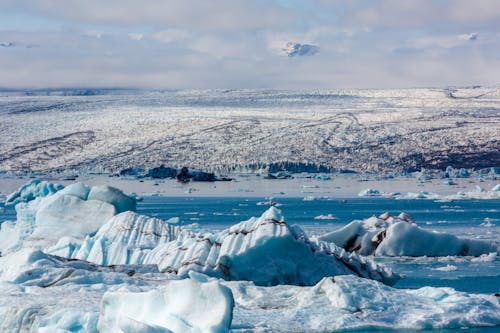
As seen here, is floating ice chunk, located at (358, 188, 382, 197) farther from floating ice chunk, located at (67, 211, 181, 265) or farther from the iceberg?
floating ice chunk, located at (67, 211, 181, 265)

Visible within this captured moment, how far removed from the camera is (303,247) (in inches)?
364

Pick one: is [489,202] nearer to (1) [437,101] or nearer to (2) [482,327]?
(2) [482,327]

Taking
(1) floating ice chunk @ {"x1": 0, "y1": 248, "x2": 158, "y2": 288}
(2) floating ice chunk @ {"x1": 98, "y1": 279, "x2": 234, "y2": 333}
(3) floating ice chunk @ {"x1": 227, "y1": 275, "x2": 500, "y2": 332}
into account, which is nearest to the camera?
(2) floating ice chunk @ {"x1": 98, "y1": 279, "x2": 234, "y2": 333}

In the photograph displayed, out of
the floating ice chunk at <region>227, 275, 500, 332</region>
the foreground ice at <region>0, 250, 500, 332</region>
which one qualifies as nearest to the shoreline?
the foreground ice at <region>0, 250, 500, 332</region>

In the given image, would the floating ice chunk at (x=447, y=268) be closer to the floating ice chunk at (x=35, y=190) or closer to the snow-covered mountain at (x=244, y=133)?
the floating ice chunk at (x=35, y=190)

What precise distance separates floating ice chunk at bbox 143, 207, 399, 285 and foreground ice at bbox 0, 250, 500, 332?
2.09ft

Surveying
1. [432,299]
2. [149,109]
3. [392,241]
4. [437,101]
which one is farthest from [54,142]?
[432,299]

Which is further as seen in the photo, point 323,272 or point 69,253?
point 69,253

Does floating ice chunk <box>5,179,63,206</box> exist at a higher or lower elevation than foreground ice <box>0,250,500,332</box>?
lower

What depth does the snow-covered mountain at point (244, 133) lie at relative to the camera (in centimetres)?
5191

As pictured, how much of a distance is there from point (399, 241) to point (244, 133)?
46.4 m

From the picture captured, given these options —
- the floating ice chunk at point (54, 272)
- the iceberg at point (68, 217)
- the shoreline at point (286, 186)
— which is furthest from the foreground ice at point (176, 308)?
the shoreline at point (286, 186)

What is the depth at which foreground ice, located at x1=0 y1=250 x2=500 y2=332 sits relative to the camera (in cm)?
572

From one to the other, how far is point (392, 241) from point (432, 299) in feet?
14.7
